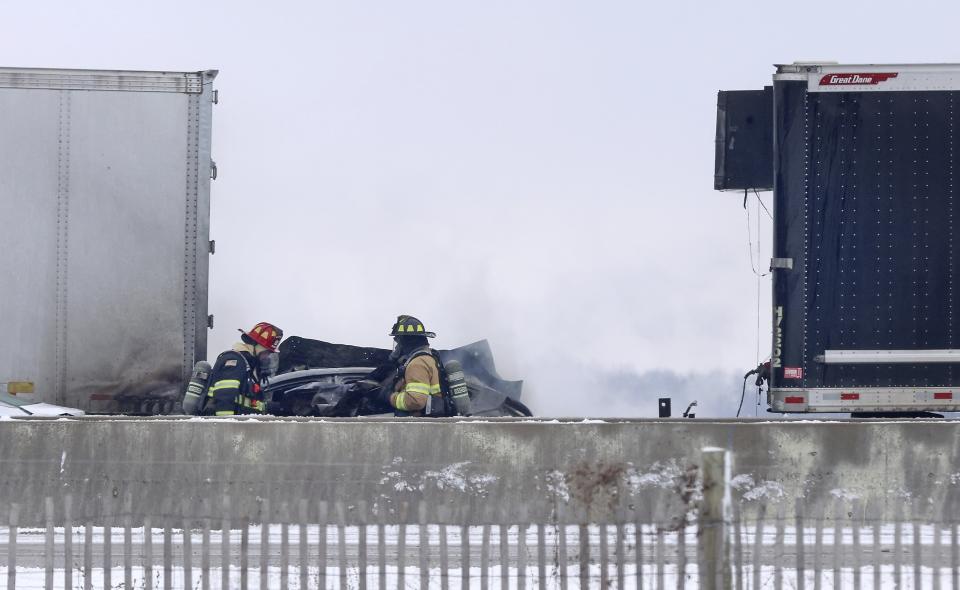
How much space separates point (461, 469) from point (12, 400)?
520cm

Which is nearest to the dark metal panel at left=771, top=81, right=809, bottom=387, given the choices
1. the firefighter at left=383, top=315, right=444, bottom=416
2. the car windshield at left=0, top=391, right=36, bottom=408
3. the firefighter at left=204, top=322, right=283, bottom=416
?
the firefighter at left=383, top=315, right=444, bottom=416

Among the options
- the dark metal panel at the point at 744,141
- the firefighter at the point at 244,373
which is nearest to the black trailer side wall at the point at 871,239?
the dark metal panel at the point at 744,141

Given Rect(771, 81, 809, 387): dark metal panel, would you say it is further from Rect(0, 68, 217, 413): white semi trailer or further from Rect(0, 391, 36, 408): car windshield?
Rect(0, 391, 36, 408): car windshield

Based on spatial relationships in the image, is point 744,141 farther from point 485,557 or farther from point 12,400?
point 12,400

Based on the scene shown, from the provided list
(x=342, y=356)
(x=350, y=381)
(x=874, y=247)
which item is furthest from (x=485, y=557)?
(x=342, y=356)

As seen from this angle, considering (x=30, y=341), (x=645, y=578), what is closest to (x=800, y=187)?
(x=645, y=578)

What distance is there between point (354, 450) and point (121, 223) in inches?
190

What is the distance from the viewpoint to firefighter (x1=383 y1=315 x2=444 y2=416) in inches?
349

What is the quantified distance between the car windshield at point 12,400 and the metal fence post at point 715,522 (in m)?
6.03

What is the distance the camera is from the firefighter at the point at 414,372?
8875 millimetres

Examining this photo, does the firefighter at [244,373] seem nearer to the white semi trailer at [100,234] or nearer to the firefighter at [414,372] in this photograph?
the white semi trailer at [100,234]

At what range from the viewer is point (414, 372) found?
29.3 feet

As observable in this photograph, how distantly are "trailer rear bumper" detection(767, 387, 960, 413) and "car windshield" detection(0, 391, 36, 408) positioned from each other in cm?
638

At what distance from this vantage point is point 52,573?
4969 millimetres
